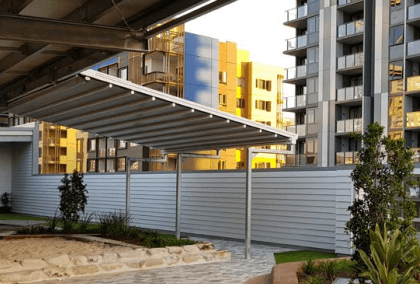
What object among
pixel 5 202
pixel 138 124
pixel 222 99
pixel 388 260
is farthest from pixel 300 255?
pixel 222 99

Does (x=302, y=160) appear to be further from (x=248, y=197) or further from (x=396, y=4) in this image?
(x=248, y=197)

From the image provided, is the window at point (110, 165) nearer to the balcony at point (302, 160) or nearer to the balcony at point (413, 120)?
the balcony at point (302, 160)

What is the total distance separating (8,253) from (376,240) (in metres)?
7.79

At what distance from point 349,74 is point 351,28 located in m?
3.07

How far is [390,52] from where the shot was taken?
39.1m

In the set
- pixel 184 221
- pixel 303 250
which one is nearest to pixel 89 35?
pixel 303 250

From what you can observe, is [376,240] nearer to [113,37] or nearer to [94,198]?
[113,37]

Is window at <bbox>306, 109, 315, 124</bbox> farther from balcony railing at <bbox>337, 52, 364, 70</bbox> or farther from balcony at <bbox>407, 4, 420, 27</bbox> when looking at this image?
balcony at <bbox>407, 4, 420, 27</bbox>

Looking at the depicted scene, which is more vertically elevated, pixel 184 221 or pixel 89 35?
pixel 89 35

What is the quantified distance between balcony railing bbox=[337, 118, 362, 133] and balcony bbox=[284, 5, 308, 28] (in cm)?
898

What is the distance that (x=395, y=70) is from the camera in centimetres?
3884

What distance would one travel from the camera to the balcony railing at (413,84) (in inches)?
1474

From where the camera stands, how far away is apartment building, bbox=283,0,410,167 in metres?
38.3

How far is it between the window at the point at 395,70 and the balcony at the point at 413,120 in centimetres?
253
